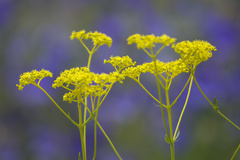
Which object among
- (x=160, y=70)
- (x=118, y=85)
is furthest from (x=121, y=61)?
(x=118, y=85)

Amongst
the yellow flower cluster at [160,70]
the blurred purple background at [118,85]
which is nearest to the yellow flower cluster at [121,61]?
the yellow flower cluster at [160,70]

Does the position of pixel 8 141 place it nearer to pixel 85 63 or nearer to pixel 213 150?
→ pixel 85 63

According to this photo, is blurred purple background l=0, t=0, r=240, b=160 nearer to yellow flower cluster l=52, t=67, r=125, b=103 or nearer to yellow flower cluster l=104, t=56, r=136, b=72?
yellow flower cluster l=104, t=56, r=136, b=72

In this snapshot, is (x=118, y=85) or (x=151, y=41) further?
(x=118, y=85)

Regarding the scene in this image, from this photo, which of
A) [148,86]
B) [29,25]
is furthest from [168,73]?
[29,25]

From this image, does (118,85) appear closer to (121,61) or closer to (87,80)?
(121,61)

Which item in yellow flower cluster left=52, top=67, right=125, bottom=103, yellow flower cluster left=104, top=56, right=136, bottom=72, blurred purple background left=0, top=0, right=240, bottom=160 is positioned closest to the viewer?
yellow flower cluster left=52, top=67, right=125, bottom=103

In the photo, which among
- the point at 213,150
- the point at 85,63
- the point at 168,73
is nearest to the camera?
the point at 168,73

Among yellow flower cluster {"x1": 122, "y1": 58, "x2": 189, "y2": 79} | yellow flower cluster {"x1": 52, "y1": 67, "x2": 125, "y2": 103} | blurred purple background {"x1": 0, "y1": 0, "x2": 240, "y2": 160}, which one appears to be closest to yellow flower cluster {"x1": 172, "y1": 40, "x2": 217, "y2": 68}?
yellow flower cluster {"x1": 122, "y1": 58, "x2": 189, "y2": 79}
